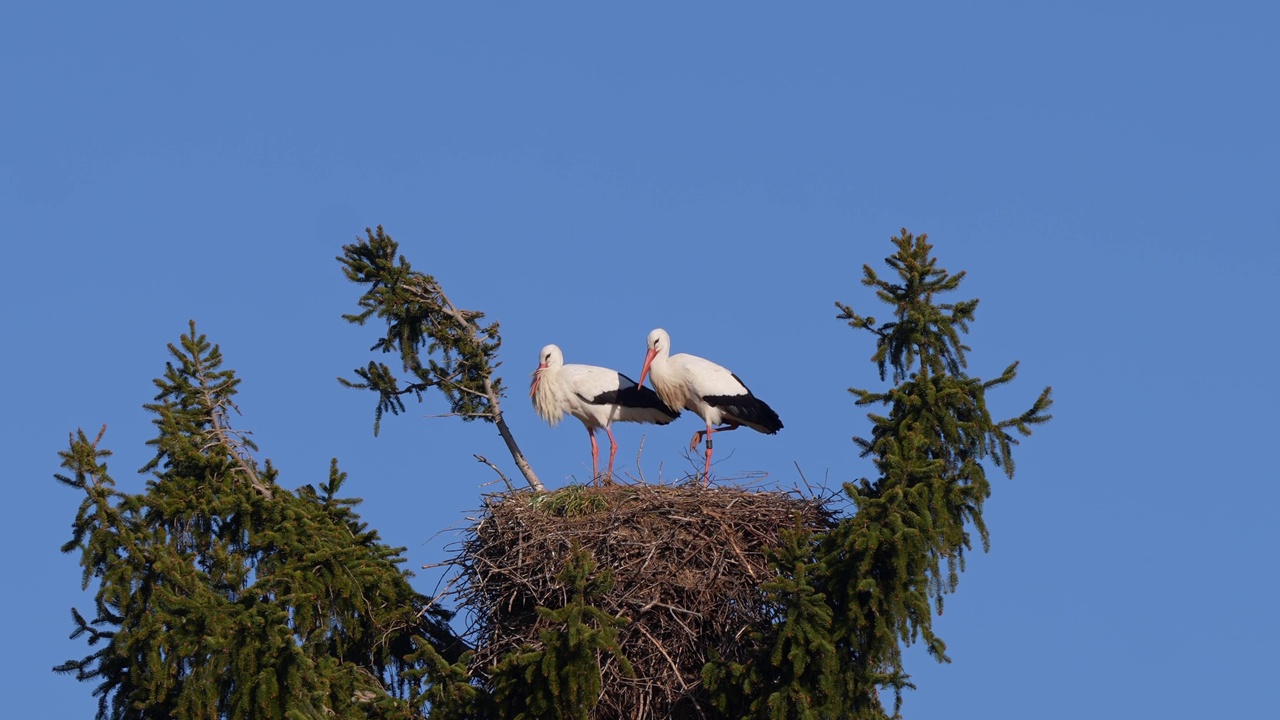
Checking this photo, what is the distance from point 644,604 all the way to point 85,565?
3.98 metres

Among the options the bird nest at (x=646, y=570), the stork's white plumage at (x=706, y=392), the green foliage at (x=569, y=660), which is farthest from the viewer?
the stork's white plumage at (x=706, y=392)

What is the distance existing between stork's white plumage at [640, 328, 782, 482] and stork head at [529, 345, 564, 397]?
901 mm

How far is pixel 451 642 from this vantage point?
1650 centimetres

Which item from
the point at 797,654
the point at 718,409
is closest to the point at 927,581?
the point at 797,654

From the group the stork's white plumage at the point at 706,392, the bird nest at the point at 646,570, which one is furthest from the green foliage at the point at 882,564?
the stork's white plumage at the point at 706,392

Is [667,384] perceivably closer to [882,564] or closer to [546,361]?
[546,361]

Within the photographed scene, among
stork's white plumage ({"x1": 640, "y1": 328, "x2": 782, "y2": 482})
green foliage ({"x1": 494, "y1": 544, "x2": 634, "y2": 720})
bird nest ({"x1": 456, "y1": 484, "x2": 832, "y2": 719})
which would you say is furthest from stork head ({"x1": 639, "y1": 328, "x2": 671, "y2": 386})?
green foliage ({"x1": 494, "y1": 544, "x2": 634, "y2": 720})

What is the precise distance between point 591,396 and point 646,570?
4.49 meters

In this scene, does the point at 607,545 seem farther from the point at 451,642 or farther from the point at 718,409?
the point at 718,409

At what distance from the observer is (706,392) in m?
19.2

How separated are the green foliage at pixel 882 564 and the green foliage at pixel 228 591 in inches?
107

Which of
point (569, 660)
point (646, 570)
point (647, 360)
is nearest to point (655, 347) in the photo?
point (647, 360)

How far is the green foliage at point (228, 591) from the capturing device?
1429 centimetres

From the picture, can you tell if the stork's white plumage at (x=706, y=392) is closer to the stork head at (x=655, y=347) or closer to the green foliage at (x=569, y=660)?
the stork head at (x=655, y=347)
